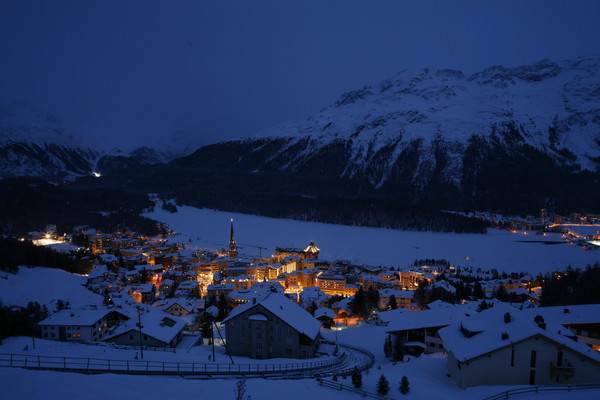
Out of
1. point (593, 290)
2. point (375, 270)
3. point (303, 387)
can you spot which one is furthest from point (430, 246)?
point (303, 387)

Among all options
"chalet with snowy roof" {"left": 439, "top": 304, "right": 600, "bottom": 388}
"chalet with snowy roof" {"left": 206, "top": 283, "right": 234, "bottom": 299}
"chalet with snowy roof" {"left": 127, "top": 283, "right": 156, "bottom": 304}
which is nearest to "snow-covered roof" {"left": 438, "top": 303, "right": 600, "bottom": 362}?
"chalet with snowy roof" {"left": 439, "top": 304, "right": 600, "bottom": 388}

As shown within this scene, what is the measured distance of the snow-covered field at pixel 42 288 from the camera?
27.9m

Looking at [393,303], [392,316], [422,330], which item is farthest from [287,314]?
[393,303]

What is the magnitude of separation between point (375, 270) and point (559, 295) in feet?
72.4

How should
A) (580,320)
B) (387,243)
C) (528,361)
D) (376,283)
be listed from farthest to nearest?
(387,243) < (376,283) < (580,320) < (528,361)

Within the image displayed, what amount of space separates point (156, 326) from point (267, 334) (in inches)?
257

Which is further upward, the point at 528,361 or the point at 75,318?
the point at 528,361

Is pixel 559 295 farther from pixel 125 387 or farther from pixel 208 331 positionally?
pixel 125 387

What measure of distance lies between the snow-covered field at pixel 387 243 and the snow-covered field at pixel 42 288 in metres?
35.4

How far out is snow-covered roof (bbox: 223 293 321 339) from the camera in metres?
19.6

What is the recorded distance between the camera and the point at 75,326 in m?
22.7

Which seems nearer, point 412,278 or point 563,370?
point 563,370

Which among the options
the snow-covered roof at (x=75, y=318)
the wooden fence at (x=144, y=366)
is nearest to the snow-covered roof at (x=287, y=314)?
the wooden fence at (x=144, y=366)

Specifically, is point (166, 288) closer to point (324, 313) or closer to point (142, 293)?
point (142, 293)
